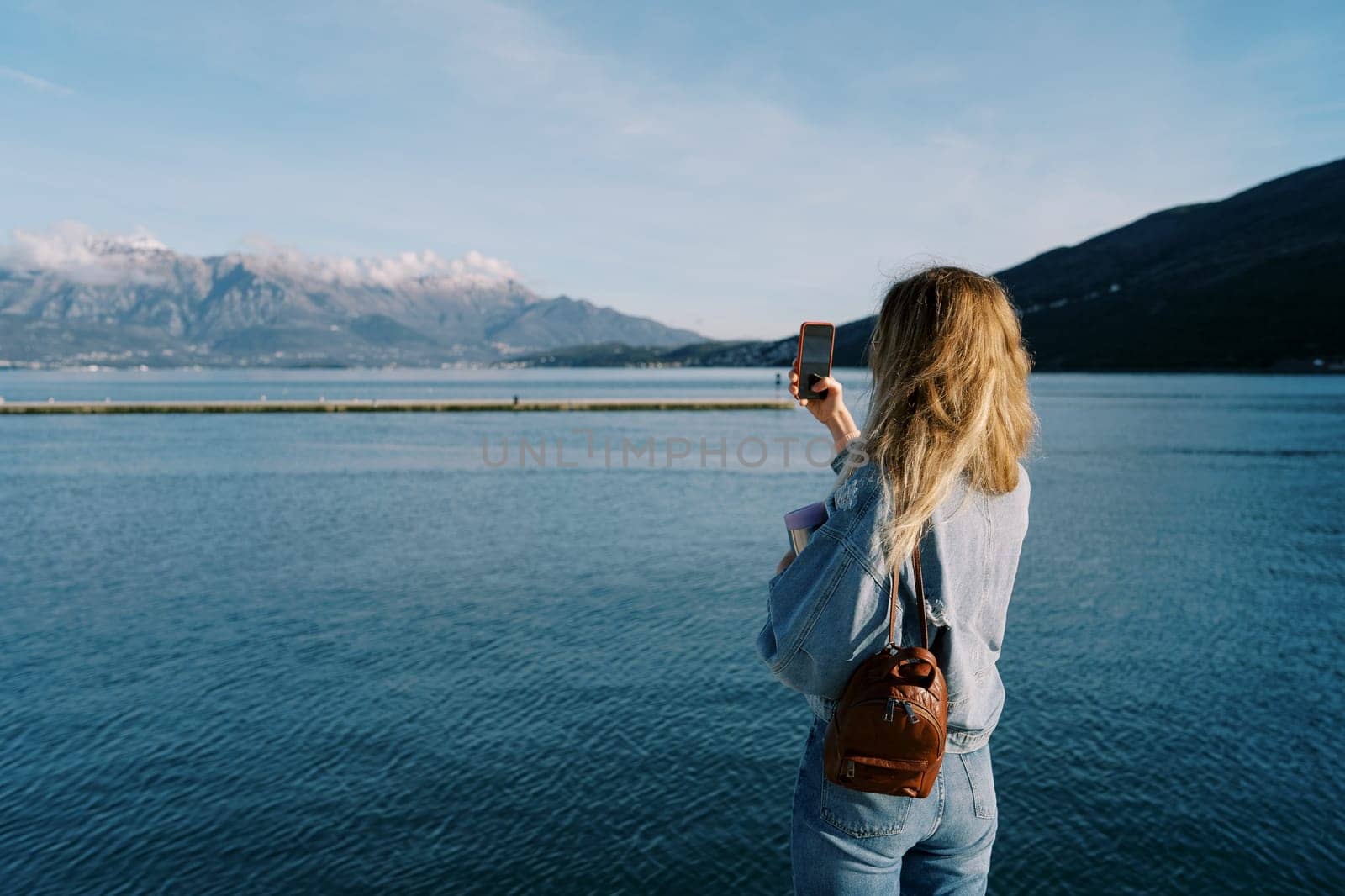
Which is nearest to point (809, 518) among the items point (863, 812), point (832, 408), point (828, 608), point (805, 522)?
point (805, 522)

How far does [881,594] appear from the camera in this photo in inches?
102

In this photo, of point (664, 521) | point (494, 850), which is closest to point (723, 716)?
point (494, 850)

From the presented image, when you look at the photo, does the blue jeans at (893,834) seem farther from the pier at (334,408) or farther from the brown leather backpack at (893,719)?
the pier at (334,408)

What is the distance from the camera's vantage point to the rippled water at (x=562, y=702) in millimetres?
12266

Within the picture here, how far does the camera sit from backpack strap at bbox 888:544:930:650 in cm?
259

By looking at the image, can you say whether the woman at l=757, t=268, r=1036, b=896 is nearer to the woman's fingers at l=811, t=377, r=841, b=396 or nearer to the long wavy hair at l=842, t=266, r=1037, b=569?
the long wavy hair at l=842, t=266, r=1037, b=569

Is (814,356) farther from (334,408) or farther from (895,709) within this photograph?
(334,408)

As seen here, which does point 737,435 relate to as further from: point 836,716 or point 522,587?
point 836,716

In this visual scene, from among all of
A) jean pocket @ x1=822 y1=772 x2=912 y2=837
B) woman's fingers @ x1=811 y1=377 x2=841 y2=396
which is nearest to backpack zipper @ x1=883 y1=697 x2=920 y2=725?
jean pocket @ x1=822 y1=772 x2=912 y2=837

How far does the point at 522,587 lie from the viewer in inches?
1027

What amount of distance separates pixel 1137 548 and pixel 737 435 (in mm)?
46847

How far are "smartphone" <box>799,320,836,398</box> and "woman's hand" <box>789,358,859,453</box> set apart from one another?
17mm

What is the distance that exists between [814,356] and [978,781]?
162cm

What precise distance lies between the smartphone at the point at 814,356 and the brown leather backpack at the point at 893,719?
35.4 inches
